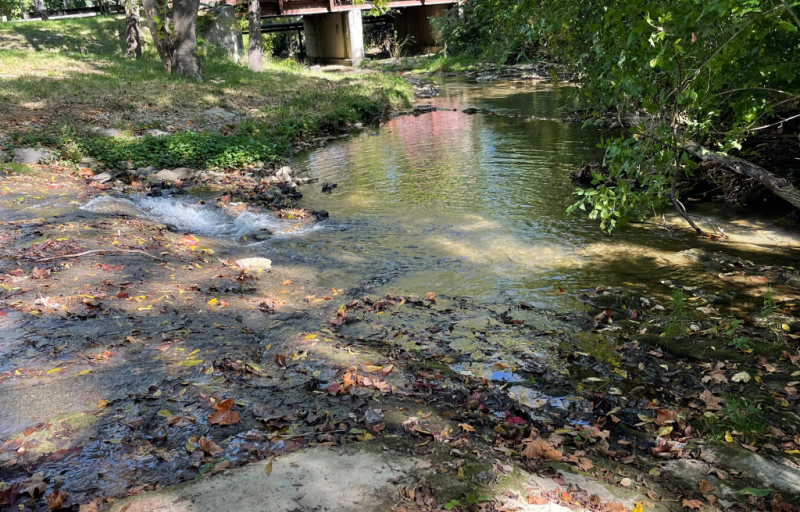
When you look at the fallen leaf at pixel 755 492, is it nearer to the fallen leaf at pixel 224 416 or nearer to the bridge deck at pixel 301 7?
the fallen leaf at pixel 224 416

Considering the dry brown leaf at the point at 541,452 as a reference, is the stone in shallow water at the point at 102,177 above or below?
above

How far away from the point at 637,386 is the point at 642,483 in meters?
1.47

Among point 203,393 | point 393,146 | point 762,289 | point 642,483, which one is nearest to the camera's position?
point 642,483

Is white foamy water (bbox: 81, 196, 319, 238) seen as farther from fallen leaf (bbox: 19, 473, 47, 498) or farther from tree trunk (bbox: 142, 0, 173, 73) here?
tree trunk (bbox: 142, 0, 173, 73)

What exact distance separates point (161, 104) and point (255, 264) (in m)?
10.2

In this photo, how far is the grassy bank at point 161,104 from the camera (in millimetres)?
12438

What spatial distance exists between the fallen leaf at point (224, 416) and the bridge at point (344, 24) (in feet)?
96.0

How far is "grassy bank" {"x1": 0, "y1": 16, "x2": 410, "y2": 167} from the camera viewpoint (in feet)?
40.8

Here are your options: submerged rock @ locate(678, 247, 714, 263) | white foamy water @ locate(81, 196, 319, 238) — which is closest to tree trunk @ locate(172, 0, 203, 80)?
white foamy water @ locate(81, 196, 319, 238)

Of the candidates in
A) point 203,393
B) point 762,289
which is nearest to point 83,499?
point 203,393

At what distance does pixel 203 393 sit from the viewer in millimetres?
3715

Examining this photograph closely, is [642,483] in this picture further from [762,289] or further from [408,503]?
[762,289]

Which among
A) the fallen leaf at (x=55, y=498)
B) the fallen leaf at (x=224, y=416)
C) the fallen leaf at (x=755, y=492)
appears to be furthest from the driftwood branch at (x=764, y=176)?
the fallen leaf at (x=55, y=498)

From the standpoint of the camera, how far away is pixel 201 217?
9578 millimetres
